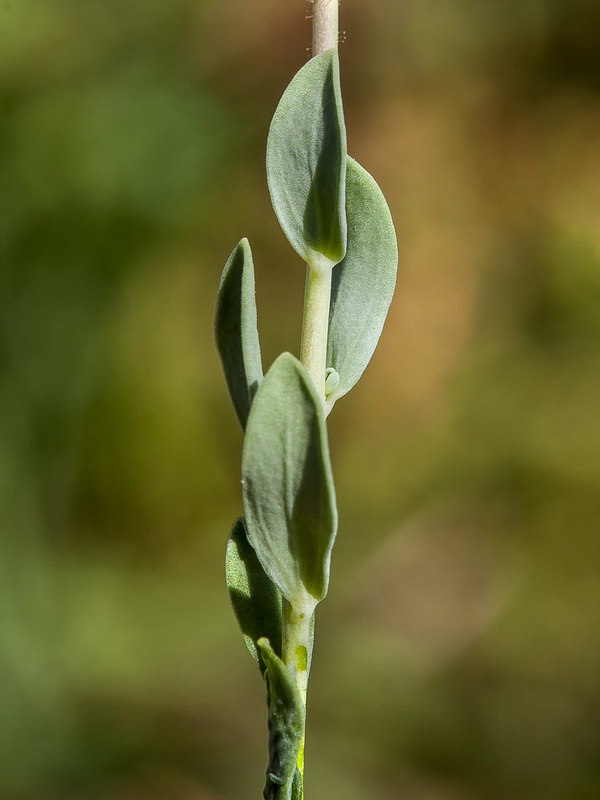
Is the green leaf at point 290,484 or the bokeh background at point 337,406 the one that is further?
the bokeh background at point 337,406

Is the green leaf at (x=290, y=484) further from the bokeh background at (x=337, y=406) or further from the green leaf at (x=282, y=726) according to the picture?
the bokeh background at (x=337, y=406)

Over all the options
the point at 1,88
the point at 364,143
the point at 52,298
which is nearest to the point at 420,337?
the point at 364,143

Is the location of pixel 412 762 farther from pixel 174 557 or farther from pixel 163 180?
pixel 163 180

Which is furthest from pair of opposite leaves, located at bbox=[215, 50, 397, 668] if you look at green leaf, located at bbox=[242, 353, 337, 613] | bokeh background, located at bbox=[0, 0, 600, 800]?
bokeh background, located at bbox=[0, 0, 600, 800]

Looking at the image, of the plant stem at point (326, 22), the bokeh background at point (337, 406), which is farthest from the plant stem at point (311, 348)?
the bokeh background at point (337, 406)

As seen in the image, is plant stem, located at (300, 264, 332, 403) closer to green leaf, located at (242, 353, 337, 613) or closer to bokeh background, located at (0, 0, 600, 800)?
green leaf, located at (242, 353, 337, 613)

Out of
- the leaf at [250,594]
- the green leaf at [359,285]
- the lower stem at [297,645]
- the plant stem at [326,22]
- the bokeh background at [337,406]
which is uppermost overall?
the bokeh background at [337,406]

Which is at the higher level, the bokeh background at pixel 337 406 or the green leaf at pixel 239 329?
the bokeh background at pixel 337 406
